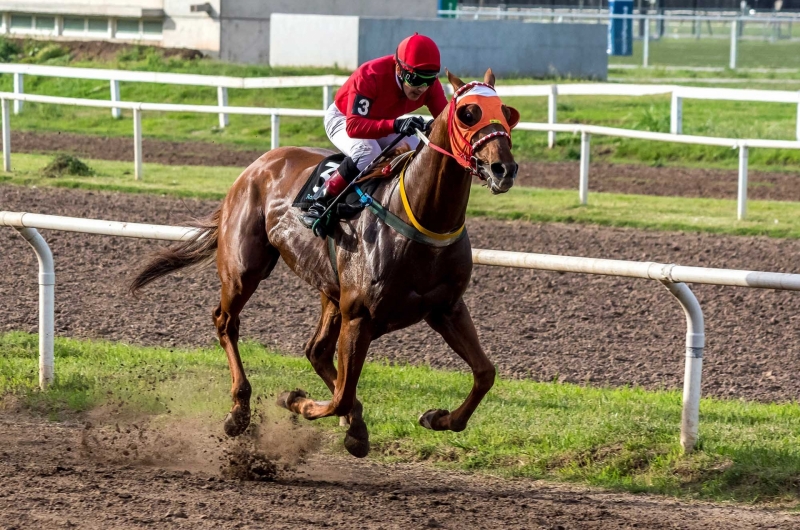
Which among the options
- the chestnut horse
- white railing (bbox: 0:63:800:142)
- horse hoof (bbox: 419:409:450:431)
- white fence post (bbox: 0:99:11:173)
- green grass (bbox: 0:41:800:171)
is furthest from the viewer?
green grass (bbox: 0:41:800:171)

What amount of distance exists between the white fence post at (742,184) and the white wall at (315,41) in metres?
10.2

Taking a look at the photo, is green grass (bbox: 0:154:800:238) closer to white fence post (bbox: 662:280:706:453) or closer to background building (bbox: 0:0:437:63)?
white fence post (bbox: 662:280:706:453)

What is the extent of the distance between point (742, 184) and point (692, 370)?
21.0 ft

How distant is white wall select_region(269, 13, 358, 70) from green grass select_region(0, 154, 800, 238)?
681 centimetres

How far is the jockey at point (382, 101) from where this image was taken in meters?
4.89

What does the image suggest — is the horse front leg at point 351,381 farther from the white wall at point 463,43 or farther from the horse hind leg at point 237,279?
the white wall at point 463,43

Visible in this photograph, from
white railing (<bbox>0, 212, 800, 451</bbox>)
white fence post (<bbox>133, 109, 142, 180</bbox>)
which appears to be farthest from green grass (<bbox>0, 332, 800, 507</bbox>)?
white fence post (<bbox>133, 109, 142, 180</bbox>)

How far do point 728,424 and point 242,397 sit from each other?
2.18m

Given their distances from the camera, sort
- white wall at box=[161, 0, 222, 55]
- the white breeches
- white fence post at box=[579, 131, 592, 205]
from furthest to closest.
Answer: white wall at box=[161, 0, 222, 55] → white fence post at box=[579, 131, 592, 205] → the white breeches

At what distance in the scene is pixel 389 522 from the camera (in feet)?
14.3

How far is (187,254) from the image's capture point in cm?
630

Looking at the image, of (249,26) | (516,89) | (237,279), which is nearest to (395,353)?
(237,279)

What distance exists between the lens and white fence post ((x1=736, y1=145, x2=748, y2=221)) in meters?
10.8

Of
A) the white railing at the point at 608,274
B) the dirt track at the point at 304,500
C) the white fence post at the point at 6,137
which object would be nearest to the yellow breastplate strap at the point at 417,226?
the white railing at the point at 608,274
